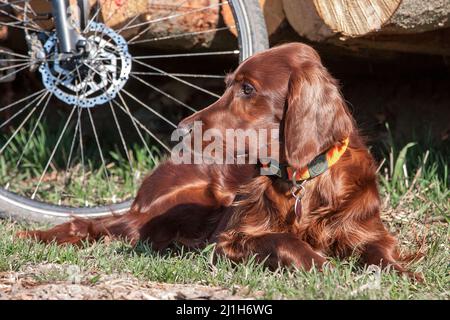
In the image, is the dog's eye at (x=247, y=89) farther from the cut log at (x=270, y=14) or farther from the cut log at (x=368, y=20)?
the cut log at (x=270, y=14)

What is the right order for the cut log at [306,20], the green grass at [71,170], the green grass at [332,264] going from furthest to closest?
the green grass at [71,170] → the cut log at [306,20] → the green grass at [332,264]

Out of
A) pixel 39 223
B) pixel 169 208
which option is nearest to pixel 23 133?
pixel 39 223

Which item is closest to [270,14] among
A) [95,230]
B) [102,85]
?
[102,85]

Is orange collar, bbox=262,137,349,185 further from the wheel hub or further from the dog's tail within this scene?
the wheel hub

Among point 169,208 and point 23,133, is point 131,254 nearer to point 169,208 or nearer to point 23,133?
point 169,208

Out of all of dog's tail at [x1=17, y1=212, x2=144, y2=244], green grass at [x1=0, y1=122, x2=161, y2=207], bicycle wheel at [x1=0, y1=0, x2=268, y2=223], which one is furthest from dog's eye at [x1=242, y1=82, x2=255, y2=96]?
green grass at [x1=0, y1=122, x2=161, y2=207]

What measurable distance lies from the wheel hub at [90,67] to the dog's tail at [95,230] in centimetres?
57

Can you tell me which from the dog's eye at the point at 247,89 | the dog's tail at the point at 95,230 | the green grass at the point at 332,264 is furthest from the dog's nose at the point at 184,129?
the dog's tail at the point at 95,230

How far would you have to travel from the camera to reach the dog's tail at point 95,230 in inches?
149

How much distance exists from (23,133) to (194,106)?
1.00 metres

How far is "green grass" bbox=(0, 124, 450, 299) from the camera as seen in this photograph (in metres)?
2.67

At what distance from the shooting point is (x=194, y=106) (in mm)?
5195

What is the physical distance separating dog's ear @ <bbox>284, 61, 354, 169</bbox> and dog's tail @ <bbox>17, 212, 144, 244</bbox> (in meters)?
1.09

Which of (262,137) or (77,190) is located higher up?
(262,137)
